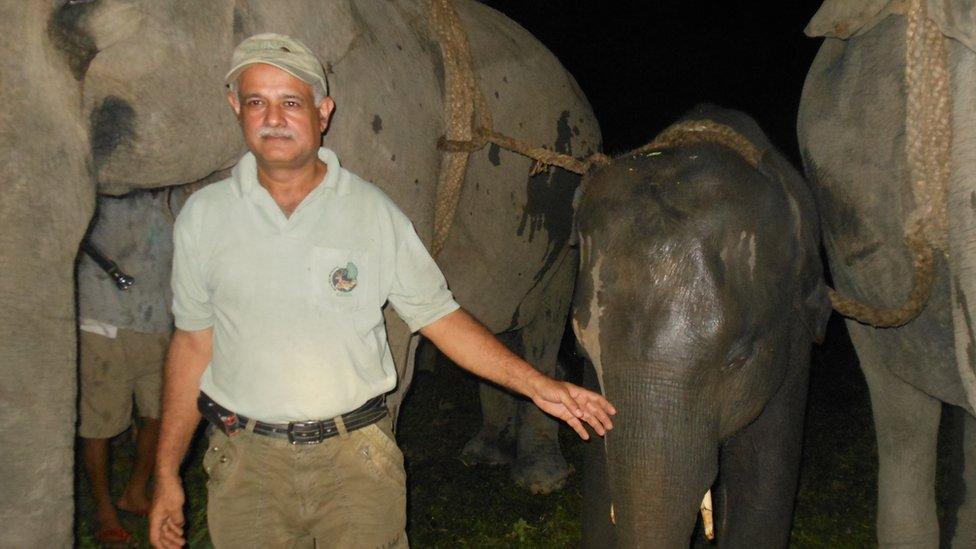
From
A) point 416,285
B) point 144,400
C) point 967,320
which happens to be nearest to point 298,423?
point 416,285

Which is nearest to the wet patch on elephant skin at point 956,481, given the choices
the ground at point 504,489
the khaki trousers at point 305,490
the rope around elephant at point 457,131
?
the ground at point 504,489

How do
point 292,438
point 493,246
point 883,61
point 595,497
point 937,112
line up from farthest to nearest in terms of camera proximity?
point 493,246
point 595,497
point 883,61
point 937,112
point 292,438

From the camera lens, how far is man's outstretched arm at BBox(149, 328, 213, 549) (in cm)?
219

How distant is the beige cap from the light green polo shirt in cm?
24

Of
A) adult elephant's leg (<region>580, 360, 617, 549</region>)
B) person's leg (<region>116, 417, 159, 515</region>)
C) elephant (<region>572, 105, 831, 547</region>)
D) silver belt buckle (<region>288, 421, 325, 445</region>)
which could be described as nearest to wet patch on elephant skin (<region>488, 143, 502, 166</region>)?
elephant (<region>572, 105, 831, 547</region>)

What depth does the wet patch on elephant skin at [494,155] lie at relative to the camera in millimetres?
3459

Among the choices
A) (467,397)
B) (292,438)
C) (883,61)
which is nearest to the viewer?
(292,438)

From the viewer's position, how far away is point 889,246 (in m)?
2.66

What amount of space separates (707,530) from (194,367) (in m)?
1.83

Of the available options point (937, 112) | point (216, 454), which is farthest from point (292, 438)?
point (937, 112)

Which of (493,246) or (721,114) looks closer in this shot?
A: (721,114)

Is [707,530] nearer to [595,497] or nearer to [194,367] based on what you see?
[595,497]

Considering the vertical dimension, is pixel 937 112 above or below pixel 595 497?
above

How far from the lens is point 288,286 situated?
2045 millimetres
